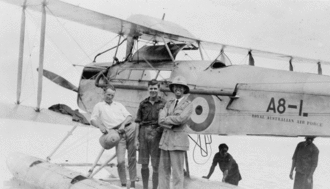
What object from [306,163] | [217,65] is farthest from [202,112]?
[306,163]

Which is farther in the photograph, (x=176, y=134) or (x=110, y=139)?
(x=110, y=139)

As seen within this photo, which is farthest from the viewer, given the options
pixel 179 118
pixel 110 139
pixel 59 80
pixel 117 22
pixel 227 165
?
pixel 59 80

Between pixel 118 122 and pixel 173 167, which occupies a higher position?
pixel 118 122

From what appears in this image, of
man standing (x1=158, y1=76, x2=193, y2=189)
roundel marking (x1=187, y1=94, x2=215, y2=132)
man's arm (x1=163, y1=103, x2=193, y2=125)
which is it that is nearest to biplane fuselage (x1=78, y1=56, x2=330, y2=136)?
roundel marking (x1=187, y1=94, x2=215, y2=132)

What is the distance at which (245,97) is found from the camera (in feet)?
21.9

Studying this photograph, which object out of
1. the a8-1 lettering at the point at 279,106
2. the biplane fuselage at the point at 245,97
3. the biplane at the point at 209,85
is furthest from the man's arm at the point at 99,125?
the a8-1 lettering at the point at 279,106

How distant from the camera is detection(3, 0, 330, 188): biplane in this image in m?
5.94

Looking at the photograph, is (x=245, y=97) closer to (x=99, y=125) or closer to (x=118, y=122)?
(x=118, y=122)

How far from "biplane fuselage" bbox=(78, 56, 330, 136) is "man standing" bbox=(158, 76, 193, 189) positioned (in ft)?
3.77

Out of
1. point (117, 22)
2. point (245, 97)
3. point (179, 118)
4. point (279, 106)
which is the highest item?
point (117, 22)

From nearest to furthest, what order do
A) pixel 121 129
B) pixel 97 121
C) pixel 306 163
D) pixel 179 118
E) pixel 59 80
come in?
pixel 179 118
pixel 121 129
pixel 97 121
pixel 306 163
pixel 59 80

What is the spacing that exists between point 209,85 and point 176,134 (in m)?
1.73

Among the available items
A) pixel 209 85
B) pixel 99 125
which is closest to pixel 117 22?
pixel 209 85

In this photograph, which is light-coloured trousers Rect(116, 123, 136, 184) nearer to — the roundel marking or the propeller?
the roundel marking
